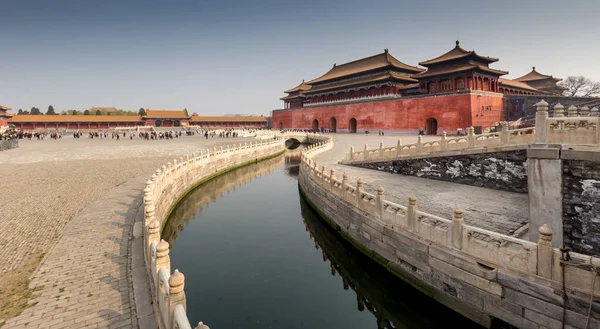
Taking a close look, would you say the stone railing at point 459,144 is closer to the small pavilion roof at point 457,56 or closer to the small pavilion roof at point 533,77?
the small pavilion roof at point 457,56

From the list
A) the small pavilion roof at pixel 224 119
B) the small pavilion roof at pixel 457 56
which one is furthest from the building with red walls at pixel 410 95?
the small pavilion roof at pixel 224 119

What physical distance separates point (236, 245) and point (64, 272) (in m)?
5.91

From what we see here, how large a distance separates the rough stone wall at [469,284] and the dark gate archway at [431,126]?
3211 centimetres

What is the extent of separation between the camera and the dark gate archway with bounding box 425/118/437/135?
38481mm

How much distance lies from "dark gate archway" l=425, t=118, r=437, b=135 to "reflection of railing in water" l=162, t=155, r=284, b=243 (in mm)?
19481

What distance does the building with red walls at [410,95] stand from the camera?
34156mm

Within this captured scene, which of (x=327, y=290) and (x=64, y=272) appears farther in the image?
(x=327, y=290)

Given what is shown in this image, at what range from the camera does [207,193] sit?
777 inches

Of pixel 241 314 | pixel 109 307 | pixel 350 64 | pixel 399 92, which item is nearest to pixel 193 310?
pixel 241 314

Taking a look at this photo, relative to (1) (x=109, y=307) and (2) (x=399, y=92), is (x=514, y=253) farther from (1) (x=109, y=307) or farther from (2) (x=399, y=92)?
(2) (x=399, y=92)

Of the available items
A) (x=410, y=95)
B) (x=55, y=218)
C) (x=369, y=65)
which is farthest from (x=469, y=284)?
(x=369, y=65)

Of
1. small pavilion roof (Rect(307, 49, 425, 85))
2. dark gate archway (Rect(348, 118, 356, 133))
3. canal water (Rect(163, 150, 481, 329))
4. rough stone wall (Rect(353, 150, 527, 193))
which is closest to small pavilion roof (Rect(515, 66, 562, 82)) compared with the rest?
small pavilion roof (Rect(307, 49, 425, 85))

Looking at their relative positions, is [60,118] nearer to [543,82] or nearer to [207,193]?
[207,193]

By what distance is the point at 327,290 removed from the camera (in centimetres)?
898
